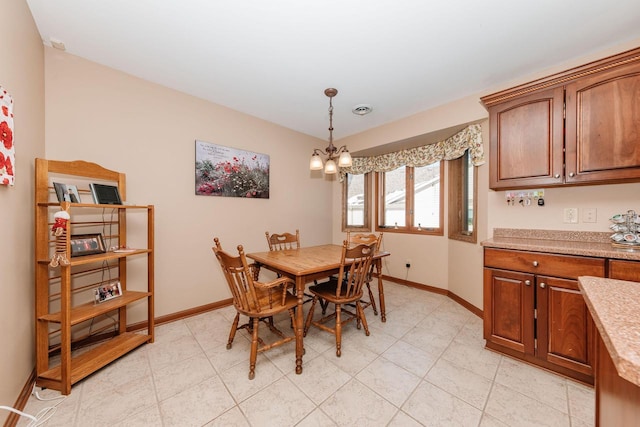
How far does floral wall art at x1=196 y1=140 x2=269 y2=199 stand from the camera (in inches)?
108

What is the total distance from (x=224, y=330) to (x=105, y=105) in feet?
7.69

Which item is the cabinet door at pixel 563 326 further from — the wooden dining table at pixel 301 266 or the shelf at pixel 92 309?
the shelf at pixel 92 309

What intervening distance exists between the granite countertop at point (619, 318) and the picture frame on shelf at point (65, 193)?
2726mm

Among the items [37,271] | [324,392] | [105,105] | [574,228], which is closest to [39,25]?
[105,105]

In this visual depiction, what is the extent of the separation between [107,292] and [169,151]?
1.42 m

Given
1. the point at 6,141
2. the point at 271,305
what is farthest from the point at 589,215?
the point at 6,141

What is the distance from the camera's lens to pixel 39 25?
171 centimetres

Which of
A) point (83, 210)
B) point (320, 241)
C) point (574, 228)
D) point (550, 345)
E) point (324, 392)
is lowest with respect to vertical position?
point (324, 392)

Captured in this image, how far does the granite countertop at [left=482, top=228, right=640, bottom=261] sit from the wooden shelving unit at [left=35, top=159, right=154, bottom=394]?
9.90 ft

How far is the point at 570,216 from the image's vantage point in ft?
6.79

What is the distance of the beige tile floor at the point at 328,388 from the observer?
1.37 meters

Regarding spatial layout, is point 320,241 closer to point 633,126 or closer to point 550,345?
point 550,345

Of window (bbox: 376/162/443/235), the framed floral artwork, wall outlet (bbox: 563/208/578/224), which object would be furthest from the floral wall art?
wall outlet (bbox: 563/208/578/224)

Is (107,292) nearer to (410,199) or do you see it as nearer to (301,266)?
(301,266)
